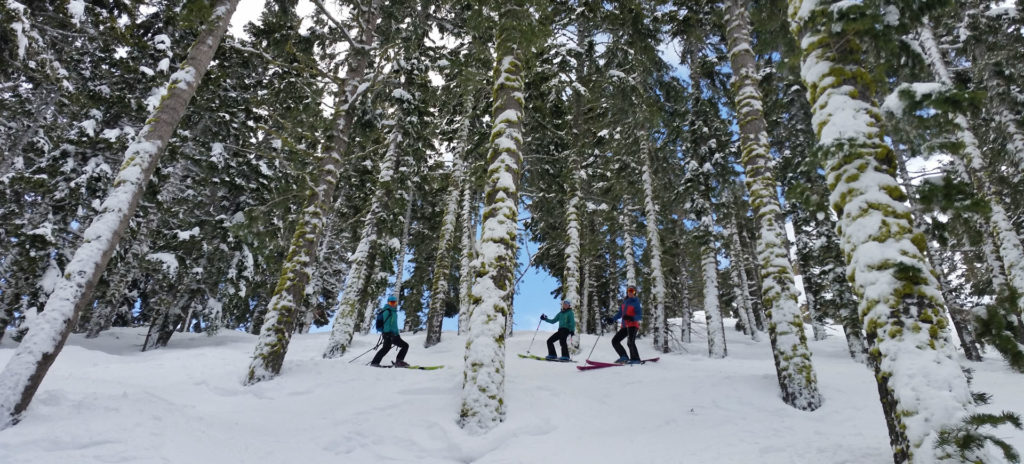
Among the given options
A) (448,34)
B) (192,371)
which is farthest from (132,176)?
(448,34)

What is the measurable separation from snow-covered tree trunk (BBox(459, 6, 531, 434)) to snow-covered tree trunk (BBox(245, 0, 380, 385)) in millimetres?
4135

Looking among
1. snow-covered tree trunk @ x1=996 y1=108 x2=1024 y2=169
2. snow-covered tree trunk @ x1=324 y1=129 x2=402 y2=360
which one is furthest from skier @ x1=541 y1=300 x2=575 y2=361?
snow-covered tree trunk @ x1=996 y1=108 x2=1024 y2=169

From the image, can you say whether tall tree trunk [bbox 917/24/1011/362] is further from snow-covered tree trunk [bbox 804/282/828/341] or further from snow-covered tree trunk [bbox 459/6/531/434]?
snow-covered tree trunk [bbox 459/6/531/434]

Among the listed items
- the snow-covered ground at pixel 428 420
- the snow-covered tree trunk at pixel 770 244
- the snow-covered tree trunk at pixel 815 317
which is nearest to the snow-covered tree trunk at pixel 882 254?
the snow-covered ground at pixel 428 420

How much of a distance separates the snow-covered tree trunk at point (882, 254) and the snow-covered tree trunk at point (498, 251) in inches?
167

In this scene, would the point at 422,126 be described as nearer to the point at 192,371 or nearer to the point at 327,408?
the point at 192,371

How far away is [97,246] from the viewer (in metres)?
6.02

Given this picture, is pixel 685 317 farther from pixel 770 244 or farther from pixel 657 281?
pixel 770 244

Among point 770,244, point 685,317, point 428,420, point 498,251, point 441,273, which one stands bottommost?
point 428,420

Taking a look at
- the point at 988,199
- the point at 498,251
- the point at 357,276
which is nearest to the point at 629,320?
the point at 498,251

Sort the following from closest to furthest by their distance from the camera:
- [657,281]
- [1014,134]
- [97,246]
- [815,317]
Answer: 1. [97,246]
2. [1014,134]
3. [657,281]
4. [815,317]

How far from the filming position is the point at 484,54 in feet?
31.9

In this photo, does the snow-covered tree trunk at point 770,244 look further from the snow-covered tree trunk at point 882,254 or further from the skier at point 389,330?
the skier at point 389,330

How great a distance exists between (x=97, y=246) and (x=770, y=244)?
10194mm
